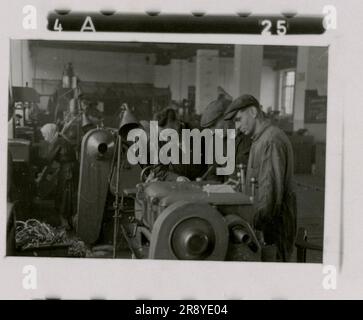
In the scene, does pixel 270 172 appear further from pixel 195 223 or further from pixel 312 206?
pixel 195 223

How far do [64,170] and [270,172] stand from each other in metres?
0.85

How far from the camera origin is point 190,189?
1.73 m

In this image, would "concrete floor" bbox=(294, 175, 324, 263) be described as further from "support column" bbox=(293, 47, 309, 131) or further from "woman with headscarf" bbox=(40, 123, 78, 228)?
"woman with headscarf" bbox=(40, 123, 78, 228)

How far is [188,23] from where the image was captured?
171 cm

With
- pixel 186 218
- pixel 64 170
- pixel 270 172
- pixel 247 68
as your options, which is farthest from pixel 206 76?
pixel 186 218

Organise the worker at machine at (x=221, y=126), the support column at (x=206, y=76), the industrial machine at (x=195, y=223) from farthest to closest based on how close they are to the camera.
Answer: the support column at (x=206, y=76), the worker at machine at (x=221, y=126), the industrial machine at (x=195, y=223)

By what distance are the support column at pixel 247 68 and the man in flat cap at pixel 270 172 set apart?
8cm

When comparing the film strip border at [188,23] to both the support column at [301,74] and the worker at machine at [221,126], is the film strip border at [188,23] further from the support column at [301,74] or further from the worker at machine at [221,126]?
the worker at machine at [221,126]

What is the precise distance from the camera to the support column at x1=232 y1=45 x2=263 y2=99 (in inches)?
71.9

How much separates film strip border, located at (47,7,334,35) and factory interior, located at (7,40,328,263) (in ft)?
0.22

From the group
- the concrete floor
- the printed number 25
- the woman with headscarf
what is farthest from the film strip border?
the concrete floor

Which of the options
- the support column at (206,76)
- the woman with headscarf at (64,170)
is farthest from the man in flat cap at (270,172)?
the woman with headscarf at (64,170)

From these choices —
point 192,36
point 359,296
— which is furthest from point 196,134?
point 359,296

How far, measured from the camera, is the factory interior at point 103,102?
5.80 ft
